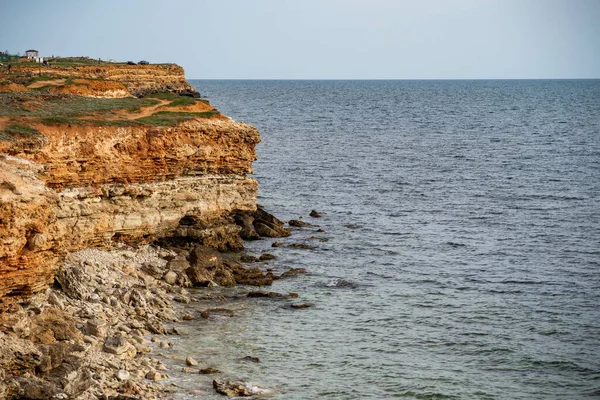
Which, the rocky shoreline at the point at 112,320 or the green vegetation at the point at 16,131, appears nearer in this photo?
the rocky shoreline at the point at 112,320

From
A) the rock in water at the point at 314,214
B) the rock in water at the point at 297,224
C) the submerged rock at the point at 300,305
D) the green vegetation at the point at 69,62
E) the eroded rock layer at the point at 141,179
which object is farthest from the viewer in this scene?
the green vegetation at the point at 69,62

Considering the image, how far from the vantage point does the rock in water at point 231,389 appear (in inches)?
1065

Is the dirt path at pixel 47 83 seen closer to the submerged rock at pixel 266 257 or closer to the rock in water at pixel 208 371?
the submerged rock at pixel 266 257

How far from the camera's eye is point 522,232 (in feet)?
176

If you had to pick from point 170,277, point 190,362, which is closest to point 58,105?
point 170,277

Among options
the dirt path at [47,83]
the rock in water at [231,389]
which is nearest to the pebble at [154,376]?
the rock in water at [231,389]

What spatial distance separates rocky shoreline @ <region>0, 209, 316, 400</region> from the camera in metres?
24.5

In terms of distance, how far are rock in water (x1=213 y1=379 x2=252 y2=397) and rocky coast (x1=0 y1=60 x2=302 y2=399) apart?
0.04 meters

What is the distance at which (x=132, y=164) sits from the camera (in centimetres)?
4278

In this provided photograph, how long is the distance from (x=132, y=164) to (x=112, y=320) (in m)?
13.2

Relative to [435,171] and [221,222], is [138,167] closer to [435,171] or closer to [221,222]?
[221,222]

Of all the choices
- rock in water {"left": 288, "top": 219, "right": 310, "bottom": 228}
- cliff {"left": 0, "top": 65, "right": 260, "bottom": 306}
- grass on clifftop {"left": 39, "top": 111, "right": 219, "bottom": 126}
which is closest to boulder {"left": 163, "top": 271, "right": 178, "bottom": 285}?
cliff {"left": 0, "top": 65, "right": 260, "bottom": 306}

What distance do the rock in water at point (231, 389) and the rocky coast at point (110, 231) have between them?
4 centimetres

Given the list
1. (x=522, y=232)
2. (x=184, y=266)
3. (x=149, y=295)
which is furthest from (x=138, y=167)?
(x=522, y=232)
